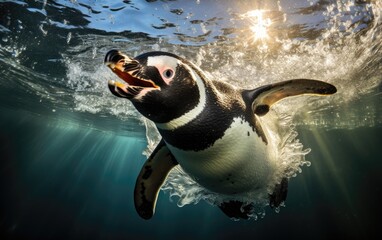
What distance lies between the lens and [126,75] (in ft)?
6.16

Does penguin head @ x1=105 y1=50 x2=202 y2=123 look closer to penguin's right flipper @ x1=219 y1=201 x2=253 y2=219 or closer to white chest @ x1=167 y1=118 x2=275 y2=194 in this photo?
white chest @ x1=167 y1=118 x2=275 y2=194

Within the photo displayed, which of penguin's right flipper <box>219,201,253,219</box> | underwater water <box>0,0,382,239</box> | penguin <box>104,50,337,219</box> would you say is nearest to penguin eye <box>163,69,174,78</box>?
penguin <box>104,50,337,219</box>

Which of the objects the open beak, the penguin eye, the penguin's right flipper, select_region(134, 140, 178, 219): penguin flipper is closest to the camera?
the open beak

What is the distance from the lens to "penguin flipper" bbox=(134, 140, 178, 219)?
12.4 ft

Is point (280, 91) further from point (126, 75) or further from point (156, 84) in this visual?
point (126, 75)

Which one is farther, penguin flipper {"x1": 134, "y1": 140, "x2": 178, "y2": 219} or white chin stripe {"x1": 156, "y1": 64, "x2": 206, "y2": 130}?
penguin flipper {"x1": 134, "y1": 140, "x2": 178, "y2": 219}

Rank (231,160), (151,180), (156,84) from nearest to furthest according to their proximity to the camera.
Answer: (156,84) < (231,160) < (151,180)

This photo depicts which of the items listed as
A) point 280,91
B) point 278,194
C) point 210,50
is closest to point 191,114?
point 280,91

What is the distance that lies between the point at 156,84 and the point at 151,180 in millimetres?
2144

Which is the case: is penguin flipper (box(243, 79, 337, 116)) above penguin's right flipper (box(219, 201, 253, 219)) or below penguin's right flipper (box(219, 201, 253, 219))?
above

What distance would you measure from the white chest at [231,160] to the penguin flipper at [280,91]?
420 millimetres

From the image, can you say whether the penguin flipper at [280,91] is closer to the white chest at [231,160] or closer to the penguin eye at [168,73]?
the white chest at [231,160]

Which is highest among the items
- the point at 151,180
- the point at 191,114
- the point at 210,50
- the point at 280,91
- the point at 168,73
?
the point at 210,50

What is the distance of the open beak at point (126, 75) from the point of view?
1720 mm
